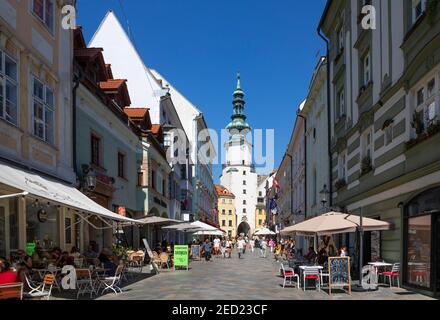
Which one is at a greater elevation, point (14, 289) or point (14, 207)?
point (14, 207)

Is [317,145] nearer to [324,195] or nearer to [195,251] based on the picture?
[324,195]

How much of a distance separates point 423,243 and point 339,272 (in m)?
2.32

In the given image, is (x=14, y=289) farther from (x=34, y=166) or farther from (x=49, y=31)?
(x=49, y=31)

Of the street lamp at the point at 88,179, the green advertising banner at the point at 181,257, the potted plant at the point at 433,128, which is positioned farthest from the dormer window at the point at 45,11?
the green advertising banner at the point at 181,257

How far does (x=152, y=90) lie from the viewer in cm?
3838

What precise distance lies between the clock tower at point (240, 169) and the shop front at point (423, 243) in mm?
118174

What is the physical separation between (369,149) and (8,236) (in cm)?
1262

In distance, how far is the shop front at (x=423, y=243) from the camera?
39.3 ft

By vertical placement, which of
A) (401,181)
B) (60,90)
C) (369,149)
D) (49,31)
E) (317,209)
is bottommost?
(317,209)

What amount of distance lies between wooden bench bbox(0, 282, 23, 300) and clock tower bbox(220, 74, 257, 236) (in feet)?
405

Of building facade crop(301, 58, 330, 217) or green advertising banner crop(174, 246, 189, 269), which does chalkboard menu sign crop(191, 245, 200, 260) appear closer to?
building facade crop(301, 58, 330, 217)

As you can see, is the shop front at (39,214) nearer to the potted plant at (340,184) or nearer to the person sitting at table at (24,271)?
the person sitting at table at (24,271)

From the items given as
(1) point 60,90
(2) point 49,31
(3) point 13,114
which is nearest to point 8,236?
(3) point 13,114
